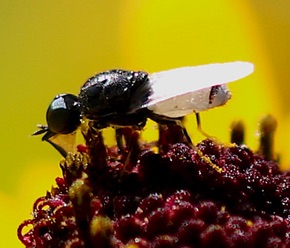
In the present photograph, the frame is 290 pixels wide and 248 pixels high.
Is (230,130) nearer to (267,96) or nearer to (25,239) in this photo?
(267,96)

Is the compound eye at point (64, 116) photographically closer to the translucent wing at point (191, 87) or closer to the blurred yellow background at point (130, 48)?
the translucent wing at point (191, 87)

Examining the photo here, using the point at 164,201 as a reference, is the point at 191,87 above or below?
above

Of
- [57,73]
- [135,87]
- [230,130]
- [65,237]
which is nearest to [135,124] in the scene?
[135,87]

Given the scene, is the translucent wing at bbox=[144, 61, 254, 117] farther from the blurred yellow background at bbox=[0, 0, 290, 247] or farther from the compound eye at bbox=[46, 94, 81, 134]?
the blurred yellow background at bbox=[0, 0, 290, 247]

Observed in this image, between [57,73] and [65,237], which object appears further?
[57,73]

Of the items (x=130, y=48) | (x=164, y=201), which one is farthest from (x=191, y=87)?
(x=130, y=48)

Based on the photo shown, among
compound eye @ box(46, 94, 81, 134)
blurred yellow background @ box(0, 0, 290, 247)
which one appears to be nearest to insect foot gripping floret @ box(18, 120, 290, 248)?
compound eye @ box(46, 94, 81, 134)

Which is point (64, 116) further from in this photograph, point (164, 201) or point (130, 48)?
point (130, 48)
